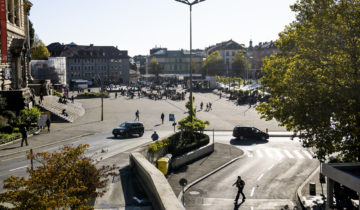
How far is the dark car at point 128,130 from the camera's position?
34.1 metres

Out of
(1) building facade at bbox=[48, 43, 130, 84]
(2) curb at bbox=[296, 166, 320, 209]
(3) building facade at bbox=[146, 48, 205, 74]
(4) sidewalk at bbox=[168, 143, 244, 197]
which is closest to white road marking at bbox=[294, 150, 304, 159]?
(2) curb at bbox=[296, 166, 320, 209]

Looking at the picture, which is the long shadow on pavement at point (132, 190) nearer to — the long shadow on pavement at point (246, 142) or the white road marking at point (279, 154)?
the white road marking at point (279, 154)

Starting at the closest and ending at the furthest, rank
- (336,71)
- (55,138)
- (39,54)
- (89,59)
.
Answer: (336,71) → (55,138) → (39,54) → (89,59)

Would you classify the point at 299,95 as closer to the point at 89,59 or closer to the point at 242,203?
the point at 242,203

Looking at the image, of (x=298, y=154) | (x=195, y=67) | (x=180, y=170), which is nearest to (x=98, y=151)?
(x=180, y=170)

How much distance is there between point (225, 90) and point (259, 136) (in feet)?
197

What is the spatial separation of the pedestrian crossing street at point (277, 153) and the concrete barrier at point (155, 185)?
1394cm

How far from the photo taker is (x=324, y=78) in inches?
691

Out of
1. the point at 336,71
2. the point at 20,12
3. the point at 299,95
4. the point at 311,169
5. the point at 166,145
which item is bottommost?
the point at 311,169

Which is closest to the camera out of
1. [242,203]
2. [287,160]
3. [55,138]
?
[242,203]

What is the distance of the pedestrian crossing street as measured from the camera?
3008 centimetres

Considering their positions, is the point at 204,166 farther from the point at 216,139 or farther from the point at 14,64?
the point at 14,64

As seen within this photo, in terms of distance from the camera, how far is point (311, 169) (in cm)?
2608

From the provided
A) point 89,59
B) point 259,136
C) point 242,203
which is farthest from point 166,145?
point 89,59
